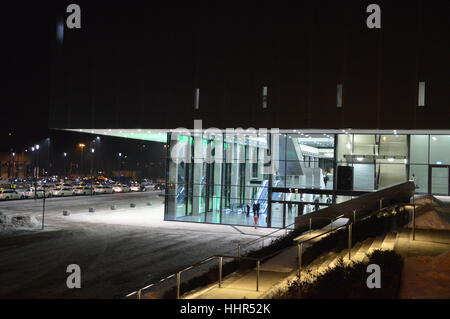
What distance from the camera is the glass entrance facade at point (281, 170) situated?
31.4 meters

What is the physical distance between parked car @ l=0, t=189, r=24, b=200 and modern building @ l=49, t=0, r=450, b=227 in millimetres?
20123

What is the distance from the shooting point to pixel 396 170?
3161 centimetres

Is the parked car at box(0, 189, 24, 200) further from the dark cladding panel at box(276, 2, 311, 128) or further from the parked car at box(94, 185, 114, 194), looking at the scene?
the dark cladding panel at box(276, 2, 311, 128)

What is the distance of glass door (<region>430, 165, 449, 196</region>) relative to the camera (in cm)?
3064

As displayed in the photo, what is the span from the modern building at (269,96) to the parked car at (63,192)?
28.0 meters

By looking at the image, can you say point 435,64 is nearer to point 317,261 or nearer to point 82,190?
point 317,261

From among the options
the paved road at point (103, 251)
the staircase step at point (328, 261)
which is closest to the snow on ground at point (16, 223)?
the paved road at point (103, 251)

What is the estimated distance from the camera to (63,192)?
63.5m

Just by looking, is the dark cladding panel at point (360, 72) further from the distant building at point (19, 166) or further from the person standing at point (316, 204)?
the distant building at point (19, 166)

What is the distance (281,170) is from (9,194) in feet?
115

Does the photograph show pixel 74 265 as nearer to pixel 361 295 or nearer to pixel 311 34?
pixel 361 295
